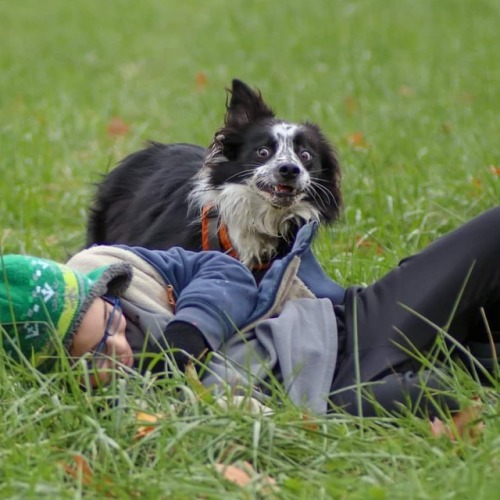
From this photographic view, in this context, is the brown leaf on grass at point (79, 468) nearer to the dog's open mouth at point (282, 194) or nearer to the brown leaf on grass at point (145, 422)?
the brown leaf on grass at point (145, 422)

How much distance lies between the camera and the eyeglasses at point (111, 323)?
3.19 metres

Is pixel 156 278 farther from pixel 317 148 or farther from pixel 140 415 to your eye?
pixel 317 148

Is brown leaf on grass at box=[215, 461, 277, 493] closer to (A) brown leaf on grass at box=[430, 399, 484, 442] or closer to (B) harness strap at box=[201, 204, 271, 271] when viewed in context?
(A) brown leaf on grass at box=[430, 399, 484, 442]

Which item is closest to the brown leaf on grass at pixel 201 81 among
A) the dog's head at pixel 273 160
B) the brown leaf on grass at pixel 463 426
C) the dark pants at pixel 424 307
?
the dog's head at pixel 273 160

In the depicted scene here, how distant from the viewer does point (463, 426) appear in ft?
9.56

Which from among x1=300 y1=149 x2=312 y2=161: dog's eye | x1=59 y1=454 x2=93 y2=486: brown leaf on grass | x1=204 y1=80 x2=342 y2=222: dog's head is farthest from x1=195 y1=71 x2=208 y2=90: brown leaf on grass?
x1=59 y1=454 x2=93 y2=486: brown leaf on grass

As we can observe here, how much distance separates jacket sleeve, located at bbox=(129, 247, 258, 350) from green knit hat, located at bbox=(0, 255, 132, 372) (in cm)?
28

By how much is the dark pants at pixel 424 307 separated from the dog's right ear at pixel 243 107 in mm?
1464

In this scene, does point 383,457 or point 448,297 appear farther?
point 448,297

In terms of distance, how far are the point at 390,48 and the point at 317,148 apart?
19.7ft

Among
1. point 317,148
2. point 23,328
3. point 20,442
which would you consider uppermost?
point 317,148

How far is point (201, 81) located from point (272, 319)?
684cm

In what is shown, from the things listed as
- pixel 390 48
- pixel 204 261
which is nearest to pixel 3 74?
pixel 390 48

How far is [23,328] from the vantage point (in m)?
3.10
